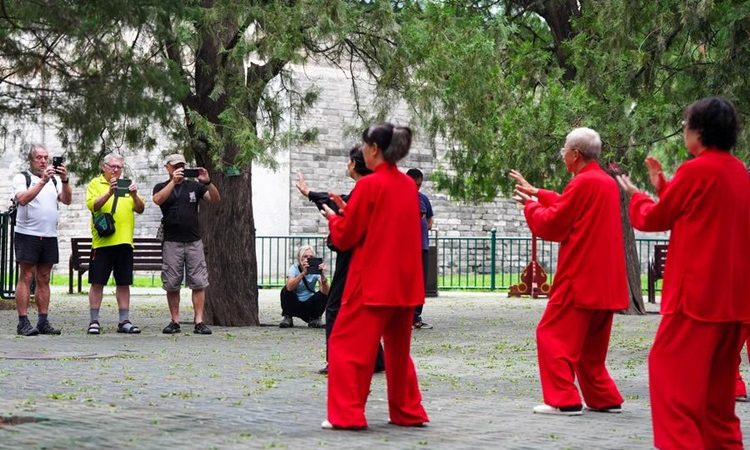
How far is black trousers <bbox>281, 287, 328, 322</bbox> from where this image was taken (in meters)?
17.3

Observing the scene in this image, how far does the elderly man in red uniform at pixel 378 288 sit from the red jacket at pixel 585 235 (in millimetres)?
1094

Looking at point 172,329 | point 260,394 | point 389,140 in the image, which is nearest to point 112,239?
point 172,329

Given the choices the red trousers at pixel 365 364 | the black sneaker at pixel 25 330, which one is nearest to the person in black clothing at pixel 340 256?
the red trousers at pixel 365 364

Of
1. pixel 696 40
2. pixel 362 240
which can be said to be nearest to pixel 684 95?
pixel 696 40

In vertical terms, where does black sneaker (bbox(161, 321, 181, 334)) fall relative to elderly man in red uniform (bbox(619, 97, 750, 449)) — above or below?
below

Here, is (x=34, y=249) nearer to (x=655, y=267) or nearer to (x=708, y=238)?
(x=708, y=238)

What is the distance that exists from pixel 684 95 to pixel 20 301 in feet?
24.8

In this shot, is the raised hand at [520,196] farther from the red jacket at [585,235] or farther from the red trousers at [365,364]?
the red trousers at [365,364]

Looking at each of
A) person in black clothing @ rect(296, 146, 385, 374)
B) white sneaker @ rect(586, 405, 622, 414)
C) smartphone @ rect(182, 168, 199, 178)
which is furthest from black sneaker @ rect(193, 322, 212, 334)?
white sneaker @ rect(586, 405, 622, 414)

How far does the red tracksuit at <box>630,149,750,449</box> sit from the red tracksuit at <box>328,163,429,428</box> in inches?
59.8

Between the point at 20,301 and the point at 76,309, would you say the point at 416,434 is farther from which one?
the point at 76,309

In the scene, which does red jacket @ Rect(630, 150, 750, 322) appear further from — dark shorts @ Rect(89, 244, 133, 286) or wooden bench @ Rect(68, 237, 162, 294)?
wooden bench @ Rect(68, 237, 162, 294)

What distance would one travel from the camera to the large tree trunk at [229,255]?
1789cm

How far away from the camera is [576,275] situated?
360 inches
